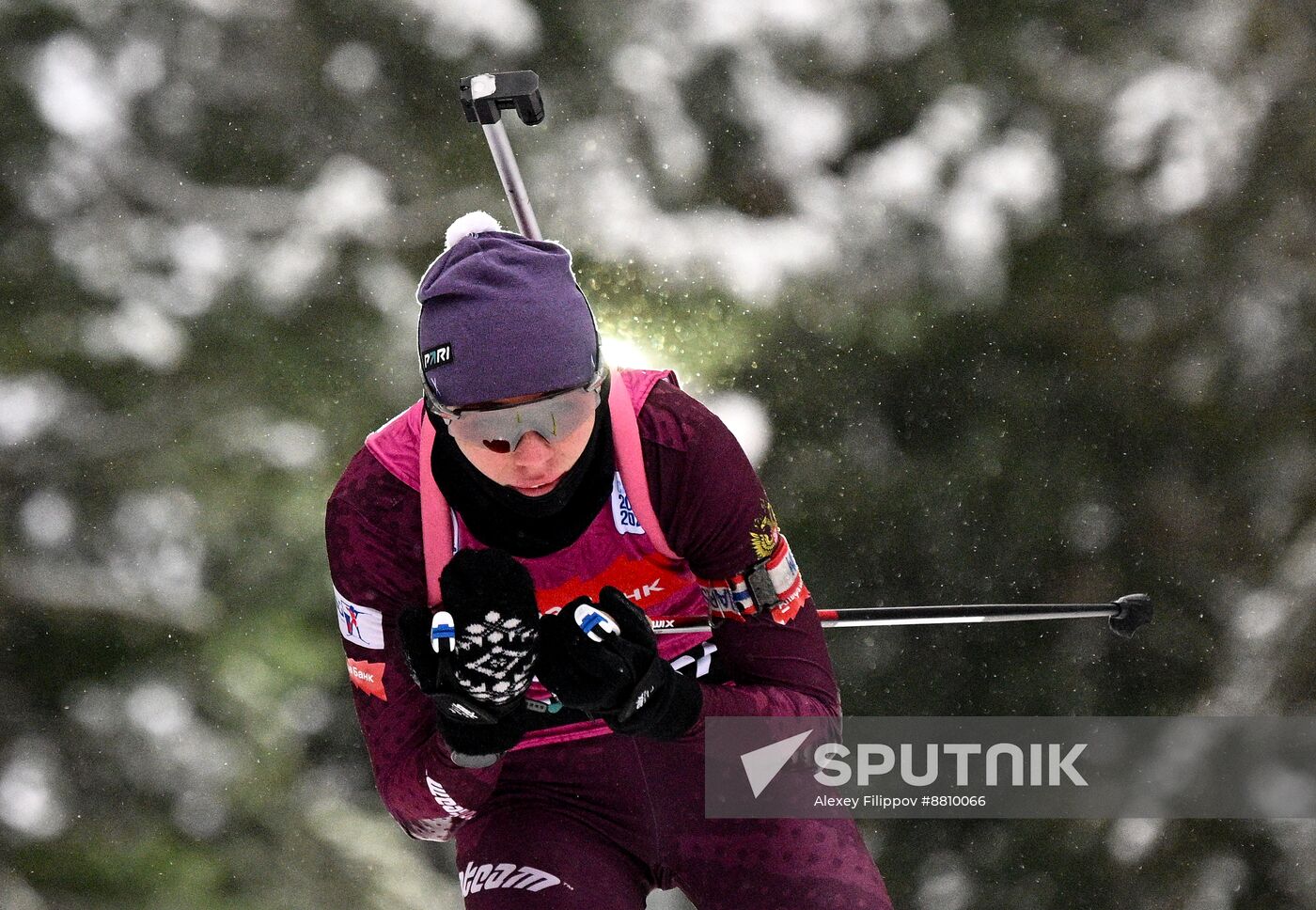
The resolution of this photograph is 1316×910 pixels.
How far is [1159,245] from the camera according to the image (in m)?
4.63

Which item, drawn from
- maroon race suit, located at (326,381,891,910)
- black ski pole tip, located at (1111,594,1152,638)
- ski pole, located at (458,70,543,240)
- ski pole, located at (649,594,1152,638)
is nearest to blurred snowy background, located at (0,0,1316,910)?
black ski pole tip, located at (1111,594,1152,638)

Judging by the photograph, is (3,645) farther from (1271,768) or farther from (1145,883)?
(1271,768)

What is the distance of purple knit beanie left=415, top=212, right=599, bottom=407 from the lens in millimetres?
1812

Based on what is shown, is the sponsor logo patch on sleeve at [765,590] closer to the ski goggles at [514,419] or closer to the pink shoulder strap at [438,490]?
the pink shoulder strap at [438,490]

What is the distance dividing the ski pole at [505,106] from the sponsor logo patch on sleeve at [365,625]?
0.74 metres

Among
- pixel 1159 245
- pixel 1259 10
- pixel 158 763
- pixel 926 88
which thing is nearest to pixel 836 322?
pixel 926 88

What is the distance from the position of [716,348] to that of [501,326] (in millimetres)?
2661

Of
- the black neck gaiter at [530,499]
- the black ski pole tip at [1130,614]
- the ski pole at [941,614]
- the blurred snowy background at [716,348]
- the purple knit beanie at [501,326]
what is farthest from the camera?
the blurred snowy background at [716,348]

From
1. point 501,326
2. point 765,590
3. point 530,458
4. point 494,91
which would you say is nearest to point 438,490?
point 530,458

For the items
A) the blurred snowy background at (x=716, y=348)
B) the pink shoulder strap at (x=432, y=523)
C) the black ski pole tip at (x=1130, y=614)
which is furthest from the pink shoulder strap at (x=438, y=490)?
the blurred snowy background at (x=716, y=348)

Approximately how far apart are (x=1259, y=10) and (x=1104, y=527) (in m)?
1.72

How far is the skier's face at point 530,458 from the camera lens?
6.09 feet

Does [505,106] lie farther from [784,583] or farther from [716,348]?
[716,348]

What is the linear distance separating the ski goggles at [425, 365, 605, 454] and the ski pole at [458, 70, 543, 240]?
2.10ft
